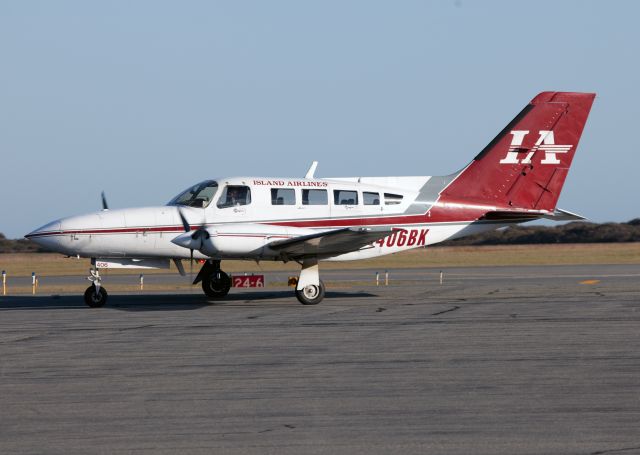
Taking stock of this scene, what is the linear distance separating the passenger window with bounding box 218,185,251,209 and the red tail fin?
20.9 ft

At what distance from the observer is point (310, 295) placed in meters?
23.7

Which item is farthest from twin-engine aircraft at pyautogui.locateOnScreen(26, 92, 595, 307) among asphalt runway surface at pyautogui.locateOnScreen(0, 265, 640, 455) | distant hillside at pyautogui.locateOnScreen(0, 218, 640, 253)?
distant hillside at pyautogui.locateOnScreen(0, 218, 640, 253)

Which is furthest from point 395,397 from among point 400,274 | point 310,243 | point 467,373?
point 400,274

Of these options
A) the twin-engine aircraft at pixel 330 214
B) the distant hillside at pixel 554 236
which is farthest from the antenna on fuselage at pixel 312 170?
the distant hillside at pixel 554 236

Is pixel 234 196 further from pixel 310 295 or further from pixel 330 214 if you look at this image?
pixel 310 295

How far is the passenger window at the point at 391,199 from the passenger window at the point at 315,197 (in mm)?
1712

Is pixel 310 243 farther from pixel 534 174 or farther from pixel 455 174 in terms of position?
pixel 534 174

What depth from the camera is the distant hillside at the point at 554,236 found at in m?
95.2

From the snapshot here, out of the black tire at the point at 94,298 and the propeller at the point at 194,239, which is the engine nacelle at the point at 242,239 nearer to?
the propeller at the point at 194,239

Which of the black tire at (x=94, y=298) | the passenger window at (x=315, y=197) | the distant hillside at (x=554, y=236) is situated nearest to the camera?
the black tire at (x=94, y=298)

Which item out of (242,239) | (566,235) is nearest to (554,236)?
(566,235)

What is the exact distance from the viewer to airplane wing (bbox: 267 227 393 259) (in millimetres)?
22344

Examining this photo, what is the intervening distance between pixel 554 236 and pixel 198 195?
79484 millimetres

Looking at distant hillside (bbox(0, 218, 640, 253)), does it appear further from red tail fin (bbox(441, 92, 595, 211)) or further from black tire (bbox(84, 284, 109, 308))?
black tire (bbox(84, 284, 109, 308))
